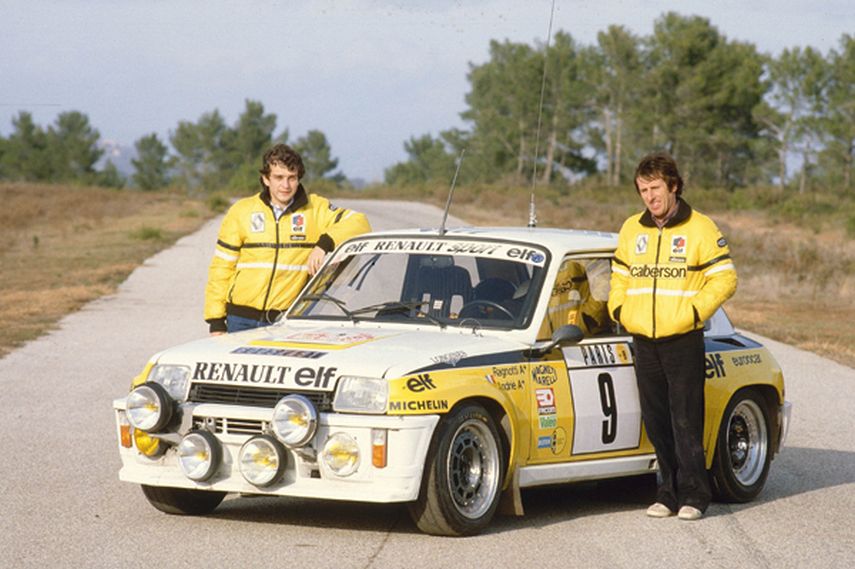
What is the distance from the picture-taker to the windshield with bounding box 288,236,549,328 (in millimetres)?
8414

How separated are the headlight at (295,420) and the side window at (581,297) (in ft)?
5.59

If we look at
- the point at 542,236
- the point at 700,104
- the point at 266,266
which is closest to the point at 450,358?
the point at 542,236

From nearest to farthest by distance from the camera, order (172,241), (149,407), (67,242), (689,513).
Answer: (149,407) → (689,513) → (172,241) → (67,242)

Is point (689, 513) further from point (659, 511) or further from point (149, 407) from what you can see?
point (149, 407)

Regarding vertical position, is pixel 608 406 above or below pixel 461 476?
above

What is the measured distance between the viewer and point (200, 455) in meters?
7.36

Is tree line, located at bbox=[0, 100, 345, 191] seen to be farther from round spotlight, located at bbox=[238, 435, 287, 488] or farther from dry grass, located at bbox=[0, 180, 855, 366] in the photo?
round spotlight, located at bbox=[238, 435, 287, 488]

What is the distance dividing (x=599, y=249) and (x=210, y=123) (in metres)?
147

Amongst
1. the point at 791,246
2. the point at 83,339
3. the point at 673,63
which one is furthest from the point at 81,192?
the point at 83,339

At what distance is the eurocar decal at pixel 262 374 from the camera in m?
7.24

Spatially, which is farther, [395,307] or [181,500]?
[395,307]

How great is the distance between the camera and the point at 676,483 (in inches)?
336

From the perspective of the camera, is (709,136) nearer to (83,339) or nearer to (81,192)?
(81,192)

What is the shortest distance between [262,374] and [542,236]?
2.22m
